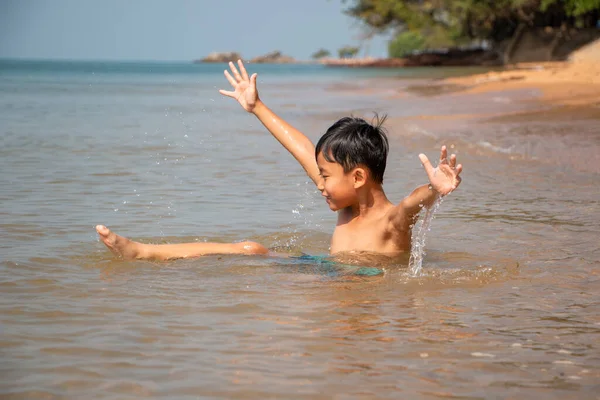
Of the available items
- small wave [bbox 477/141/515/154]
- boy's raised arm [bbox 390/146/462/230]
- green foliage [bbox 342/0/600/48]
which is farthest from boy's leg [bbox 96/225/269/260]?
green foliage [bbox 342/0/600/48]

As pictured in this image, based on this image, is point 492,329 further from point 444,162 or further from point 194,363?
point 194,363

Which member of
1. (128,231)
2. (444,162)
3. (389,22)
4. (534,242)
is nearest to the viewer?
(444,162)

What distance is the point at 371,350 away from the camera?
3.21m

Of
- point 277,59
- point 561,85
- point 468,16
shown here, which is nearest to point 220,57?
point 277,59

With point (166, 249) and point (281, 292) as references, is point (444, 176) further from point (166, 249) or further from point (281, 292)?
point (166, 249)

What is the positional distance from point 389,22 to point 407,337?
157 feet

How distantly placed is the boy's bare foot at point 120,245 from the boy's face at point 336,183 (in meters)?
1.03

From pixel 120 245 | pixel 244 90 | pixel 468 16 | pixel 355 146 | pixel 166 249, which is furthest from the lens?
pixel 468 16

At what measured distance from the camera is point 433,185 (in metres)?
3.88

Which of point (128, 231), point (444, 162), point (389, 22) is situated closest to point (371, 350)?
point (444, 162)

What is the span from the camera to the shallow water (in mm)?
2939

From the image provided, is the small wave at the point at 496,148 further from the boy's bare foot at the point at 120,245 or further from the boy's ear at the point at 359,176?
the boy's bare foot at the point at 120,245

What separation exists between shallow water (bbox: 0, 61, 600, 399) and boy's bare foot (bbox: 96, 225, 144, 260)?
7cm

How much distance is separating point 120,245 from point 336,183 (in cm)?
116
